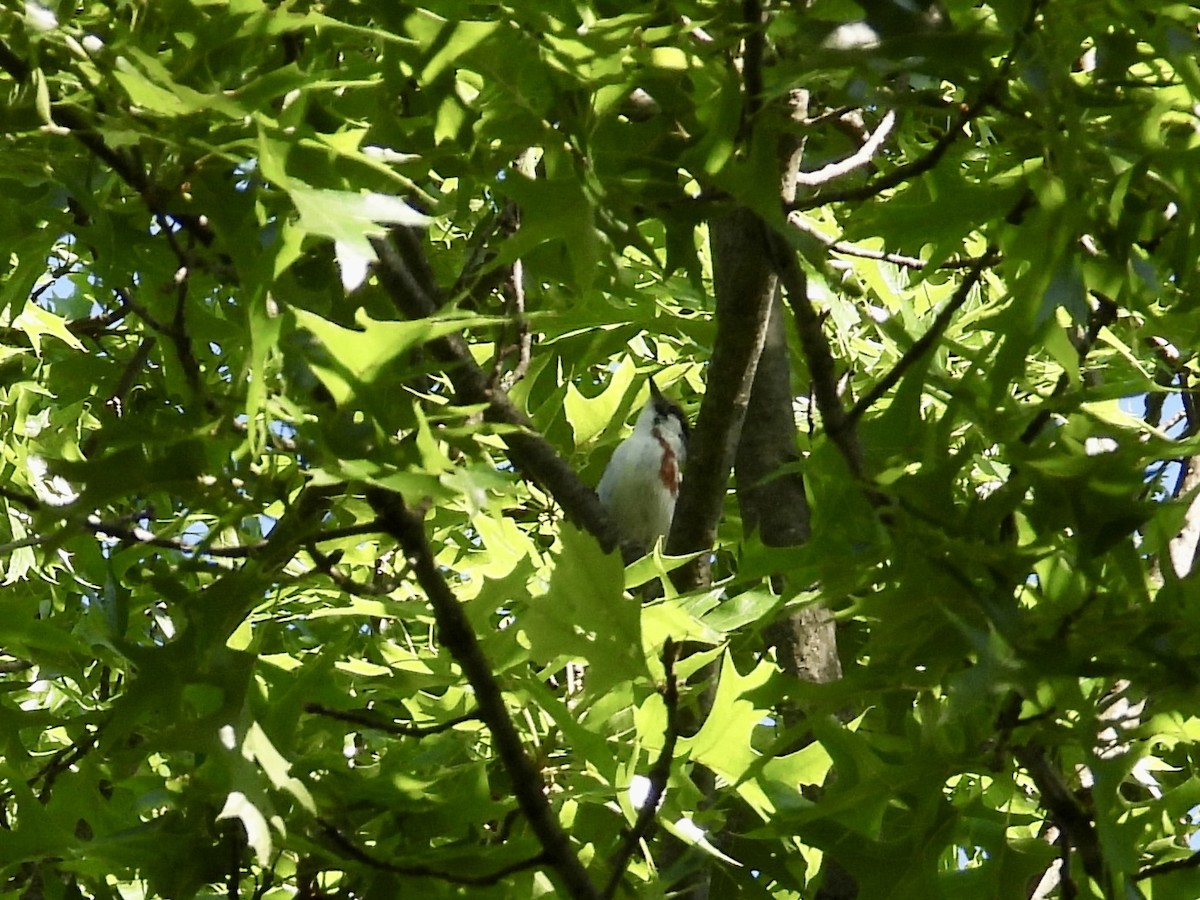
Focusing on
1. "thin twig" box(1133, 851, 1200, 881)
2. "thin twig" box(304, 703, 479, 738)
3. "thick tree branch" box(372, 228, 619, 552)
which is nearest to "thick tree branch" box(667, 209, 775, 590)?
"thick tree branch" box(372, 228, 619, 552)

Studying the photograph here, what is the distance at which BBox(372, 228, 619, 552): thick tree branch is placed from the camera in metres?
2.52

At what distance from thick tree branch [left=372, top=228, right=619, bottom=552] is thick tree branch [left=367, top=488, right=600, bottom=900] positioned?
60 cm

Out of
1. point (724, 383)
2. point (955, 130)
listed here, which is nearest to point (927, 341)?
point (955, 130)

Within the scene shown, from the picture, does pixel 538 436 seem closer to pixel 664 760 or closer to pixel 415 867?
pixel 664 760

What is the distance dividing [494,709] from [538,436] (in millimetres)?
367

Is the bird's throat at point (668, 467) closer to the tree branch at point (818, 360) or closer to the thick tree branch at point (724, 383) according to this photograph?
the thick tree branch at point (724, 383)

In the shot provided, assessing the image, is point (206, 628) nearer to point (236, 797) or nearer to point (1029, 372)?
point (236, 797)

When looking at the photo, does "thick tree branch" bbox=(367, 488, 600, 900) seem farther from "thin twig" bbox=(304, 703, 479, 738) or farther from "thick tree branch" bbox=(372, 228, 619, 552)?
"thick tree branch" bbox=(372, 228, 619, 552)

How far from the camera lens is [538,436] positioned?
1.96 meters

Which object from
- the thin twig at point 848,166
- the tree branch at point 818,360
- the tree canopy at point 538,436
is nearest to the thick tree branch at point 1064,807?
the tree canopy at point 538,436

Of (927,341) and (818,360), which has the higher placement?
(818,360)

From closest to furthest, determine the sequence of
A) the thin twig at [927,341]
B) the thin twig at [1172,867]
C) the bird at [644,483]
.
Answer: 1. the thin twig at [927,341]
2. the thin twig at [1172,867]
3. the bird at [644,483]

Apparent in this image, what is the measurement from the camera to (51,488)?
10.6ft

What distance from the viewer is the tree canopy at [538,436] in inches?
A: 58.6
